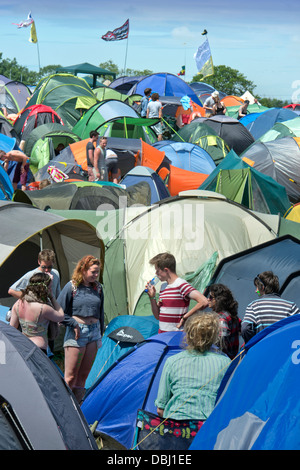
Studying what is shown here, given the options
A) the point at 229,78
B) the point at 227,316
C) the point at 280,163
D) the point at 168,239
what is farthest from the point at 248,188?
the point at 229,78

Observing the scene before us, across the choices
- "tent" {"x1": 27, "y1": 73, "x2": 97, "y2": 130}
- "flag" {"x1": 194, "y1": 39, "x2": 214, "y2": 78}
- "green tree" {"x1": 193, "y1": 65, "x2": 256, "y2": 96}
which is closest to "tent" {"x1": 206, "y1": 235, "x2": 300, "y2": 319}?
"tent" {"x1": 27, "y1": 73, "x2": 97, "y2": 130}

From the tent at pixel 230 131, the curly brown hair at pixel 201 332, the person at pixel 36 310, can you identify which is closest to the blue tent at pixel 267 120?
the tent at pixel 230 131

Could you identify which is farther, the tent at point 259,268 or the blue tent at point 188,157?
the blue tent at point 188,157

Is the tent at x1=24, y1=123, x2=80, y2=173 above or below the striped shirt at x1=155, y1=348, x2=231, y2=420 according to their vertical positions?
below

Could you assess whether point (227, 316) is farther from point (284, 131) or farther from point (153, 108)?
point (284, 131)

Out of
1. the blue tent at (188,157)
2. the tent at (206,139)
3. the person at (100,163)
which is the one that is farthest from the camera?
the tent at (206,139)

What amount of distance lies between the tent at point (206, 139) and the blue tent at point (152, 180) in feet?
13.9

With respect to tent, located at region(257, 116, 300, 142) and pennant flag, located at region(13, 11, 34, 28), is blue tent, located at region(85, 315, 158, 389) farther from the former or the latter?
pennant flag, located at region(13, 11, 34, 28)

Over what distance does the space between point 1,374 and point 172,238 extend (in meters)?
4.30

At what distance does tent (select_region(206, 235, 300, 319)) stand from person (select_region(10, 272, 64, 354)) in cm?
211

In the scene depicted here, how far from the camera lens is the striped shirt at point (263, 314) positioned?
5.16 meters

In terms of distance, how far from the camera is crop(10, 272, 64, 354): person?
16.8 ft

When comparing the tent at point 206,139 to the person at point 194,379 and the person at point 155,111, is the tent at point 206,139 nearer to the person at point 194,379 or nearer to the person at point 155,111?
the person at point 155,111
